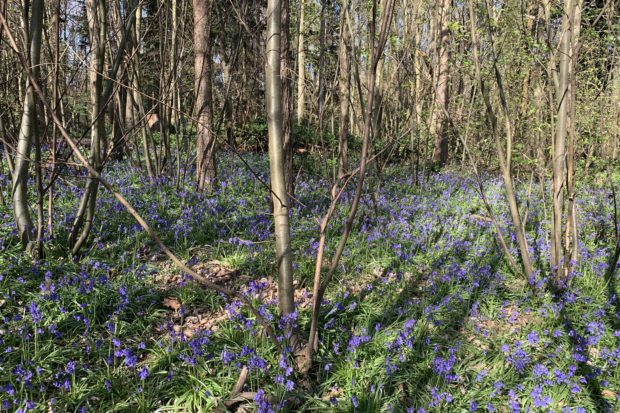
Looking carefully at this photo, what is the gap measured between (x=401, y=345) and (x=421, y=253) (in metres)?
1.75

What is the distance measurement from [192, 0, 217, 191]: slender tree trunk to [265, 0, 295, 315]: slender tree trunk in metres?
3.60

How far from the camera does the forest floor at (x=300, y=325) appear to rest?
7.67 ft

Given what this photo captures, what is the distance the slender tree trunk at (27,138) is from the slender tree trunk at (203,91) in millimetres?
2527

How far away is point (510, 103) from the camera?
253 inches

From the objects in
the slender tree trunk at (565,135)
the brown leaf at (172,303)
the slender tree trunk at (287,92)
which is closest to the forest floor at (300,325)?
the brown leaf at (172,303)

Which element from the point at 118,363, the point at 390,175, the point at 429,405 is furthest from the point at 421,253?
the point at 390,175

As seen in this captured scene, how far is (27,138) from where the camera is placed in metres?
3.22

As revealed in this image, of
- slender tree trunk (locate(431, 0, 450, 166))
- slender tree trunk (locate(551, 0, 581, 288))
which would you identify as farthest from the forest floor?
slender tree trunk (locate(431, 0, 450, 166))

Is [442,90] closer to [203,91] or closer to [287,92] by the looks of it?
[203,91]

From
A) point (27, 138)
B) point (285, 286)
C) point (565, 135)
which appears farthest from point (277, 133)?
point (565, 135)

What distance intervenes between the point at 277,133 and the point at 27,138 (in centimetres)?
227

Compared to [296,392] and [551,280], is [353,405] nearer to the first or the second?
[296,392]

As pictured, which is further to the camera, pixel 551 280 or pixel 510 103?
pixel 510 103

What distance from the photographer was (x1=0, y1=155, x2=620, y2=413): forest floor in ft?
7.67
